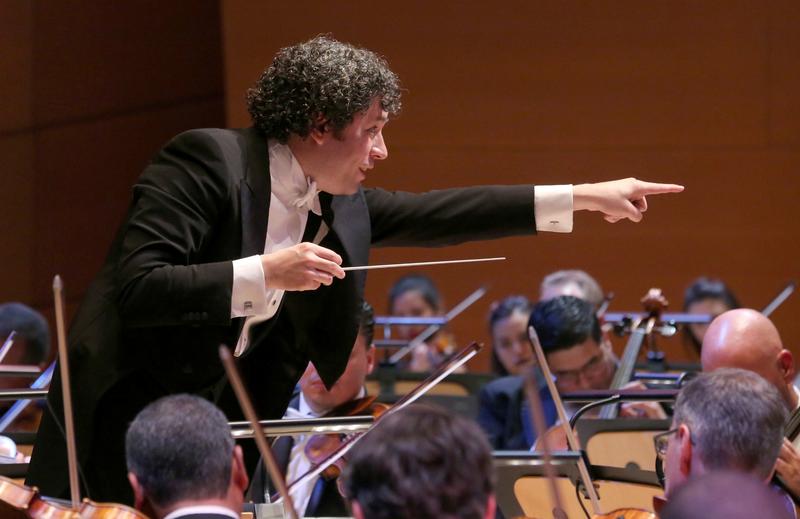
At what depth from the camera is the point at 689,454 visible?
188cm

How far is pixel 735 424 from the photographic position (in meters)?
1.88

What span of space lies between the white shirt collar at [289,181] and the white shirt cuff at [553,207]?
41cm

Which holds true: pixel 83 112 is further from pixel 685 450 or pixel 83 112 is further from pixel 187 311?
pixel 685 450

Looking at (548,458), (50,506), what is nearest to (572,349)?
(50,506)

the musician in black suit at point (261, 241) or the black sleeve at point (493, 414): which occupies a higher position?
the musician in black suit at point (261, 241)

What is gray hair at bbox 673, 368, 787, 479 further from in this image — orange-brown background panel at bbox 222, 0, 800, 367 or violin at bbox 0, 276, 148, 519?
orange-brown background panel at bbox 222, 0, 800, 367

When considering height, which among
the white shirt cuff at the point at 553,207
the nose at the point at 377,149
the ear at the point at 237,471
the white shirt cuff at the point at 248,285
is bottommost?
the ear at the point at 237,471

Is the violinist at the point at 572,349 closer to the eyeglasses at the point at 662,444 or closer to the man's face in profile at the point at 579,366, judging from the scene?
the man's face in profile at the point at 579,366

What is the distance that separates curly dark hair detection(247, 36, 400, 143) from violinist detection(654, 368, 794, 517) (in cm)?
78

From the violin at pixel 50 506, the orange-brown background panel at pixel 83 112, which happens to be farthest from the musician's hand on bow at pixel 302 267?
the orange-brown background panel at pixel 83 112

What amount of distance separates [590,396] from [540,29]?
3770 mm

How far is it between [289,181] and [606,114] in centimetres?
425

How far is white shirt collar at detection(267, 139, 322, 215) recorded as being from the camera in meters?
2.33

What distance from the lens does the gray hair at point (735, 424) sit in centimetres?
187
